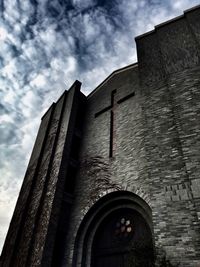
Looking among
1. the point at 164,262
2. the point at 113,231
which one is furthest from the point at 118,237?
the point at 164,262

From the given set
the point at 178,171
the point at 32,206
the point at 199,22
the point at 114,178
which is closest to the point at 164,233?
the point at 178,171

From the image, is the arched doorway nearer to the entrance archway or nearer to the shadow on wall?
the entrance archway

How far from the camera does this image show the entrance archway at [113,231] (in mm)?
6570

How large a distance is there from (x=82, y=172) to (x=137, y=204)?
2.92m

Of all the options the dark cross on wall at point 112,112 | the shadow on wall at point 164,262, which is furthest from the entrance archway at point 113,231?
the dark cross on wall at point 112,112

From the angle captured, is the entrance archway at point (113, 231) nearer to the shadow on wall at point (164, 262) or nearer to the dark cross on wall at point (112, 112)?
the shadow on wall at point (164, 262)

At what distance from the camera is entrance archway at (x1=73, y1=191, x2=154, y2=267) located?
6.57 meters

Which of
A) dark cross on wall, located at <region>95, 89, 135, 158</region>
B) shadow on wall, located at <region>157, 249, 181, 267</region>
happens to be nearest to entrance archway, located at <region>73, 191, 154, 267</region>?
shadow on wall, located at <region>157, 249, 181, 267</region>

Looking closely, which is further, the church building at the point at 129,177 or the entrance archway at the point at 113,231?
the entrance archway at the point at 113,231

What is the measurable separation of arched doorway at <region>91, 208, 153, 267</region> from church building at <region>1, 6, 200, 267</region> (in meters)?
0.03

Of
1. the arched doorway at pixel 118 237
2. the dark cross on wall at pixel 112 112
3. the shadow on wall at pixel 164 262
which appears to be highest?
the dark cross on wall at pixel 112 112

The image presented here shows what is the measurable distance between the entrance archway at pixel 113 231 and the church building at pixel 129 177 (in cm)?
3

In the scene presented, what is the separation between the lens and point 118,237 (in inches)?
275

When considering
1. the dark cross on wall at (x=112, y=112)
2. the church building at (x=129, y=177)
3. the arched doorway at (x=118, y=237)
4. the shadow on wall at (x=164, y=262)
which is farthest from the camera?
the dark cross on wall at (x=112, y=112)
